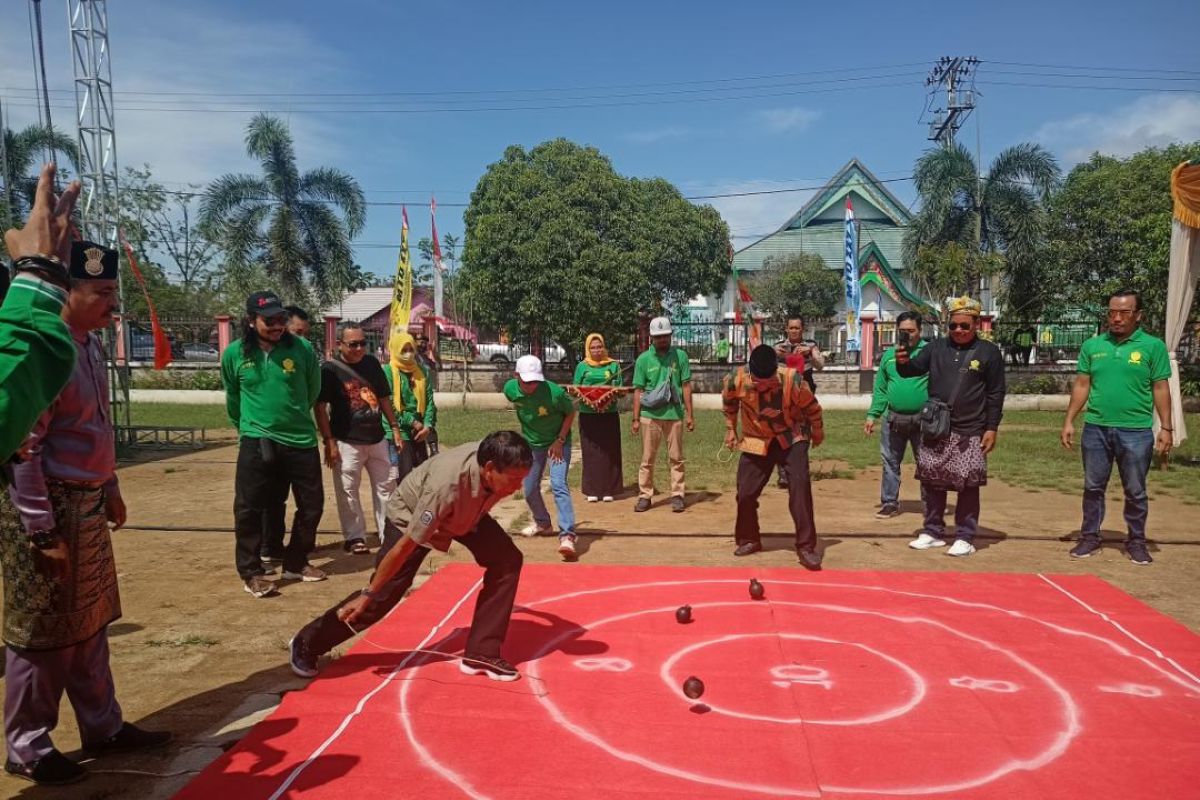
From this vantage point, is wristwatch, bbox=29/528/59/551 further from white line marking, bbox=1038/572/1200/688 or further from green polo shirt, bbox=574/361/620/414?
green polo shirt, bbox=574/361/620/414

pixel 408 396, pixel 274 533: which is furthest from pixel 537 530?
pixel 274 533

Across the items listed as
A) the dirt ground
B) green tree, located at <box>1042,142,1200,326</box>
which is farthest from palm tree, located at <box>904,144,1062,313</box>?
the dirt ground

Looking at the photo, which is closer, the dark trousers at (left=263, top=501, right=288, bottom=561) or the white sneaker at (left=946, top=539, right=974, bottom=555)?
the dark trousers at (left=263, top=501, right=288, bottom=561)

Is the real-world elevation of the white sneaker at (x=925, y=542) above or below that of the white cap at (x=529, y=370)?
below

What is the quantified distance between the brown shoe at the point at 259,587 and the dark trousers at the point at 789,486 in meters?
3.33

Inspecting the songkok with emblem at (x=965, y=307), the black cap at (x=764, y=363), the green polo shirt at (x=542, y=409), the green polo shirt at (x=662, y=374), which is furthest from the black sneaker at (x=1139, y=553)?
the green polo shirt at (x=542, y=409)

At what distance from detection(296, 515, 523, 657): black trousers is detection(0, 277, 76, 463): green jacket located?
197cm

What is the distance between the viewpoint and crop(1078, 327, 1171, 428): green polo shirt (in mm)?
5965

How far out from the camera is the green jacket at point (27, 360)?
6.59 ft

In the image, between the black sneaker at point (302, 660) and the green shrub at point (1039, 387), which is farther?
the green shrub at point (1039, 387)

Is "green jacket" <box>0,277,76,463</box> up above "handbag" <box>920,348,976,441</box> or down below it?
above

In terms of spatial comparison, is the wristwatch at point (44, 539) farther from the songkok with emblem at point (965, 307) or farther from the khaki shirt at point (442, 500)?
the songkok with emblem at point (965, 307)

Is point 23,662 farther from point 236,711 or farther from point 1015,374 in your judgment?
point 1015,374

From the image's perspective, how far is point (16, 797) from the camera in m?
2.93
